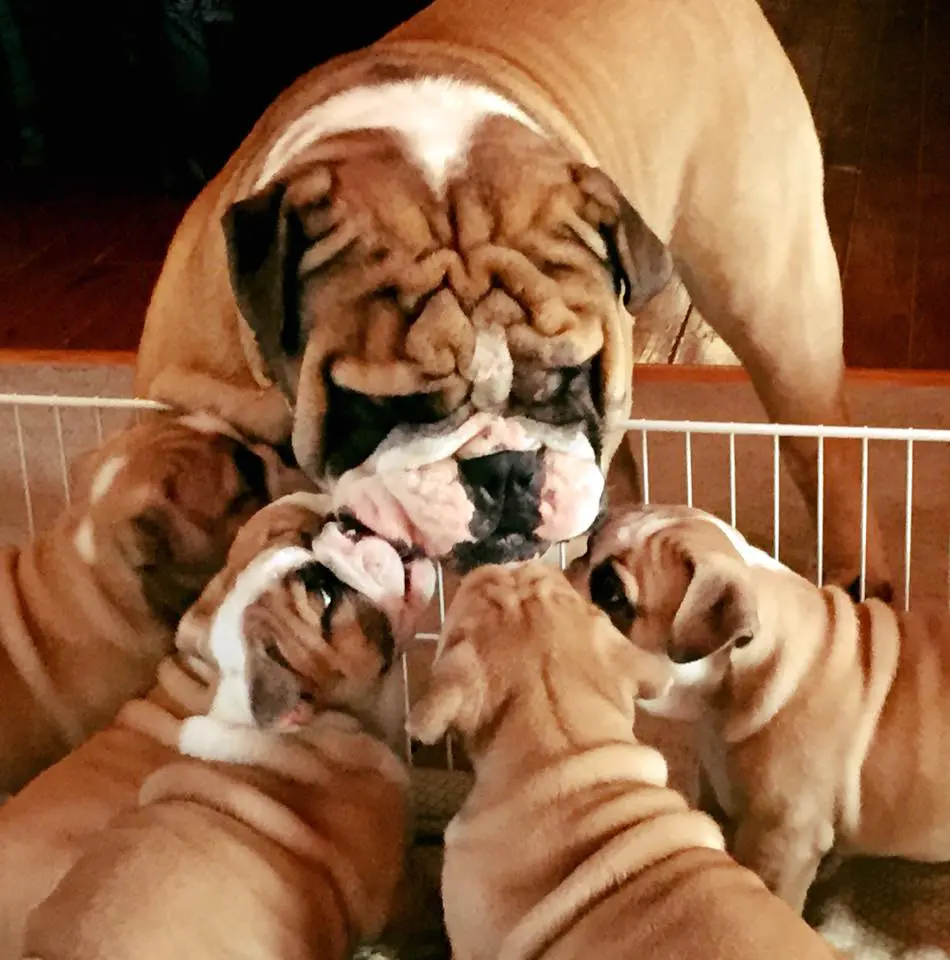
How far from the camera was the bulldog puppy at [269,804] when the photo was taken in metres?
1.05

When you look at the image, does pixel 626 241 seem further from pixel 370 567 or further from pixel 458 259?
pixel 370 567

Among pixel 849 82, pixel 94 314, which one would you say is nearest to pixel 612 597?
pixel 94 314

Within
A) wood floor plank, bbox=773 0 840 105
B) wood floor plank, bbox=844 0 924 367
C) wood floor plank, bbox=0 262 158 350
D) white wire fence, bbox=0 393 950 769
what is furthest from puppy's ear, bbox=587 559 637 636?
wood floor plank, bbox=773 0 840 105

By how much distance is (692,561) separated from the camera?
46.2 inches

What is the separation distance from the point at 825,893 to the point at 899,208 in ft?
6.07

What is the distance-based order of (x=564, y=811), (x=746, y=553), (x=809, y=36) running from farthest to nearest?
(x=809, y=36), (x=746, y=553), (x=564, y=811)

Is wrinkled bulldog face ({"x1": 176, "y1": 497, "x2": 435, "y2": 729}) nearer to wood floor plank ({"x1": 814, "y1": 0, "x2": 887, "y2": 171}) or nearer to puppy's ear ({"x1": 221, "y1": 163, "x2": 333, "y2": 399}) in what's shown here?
puppy's ear ({"x1": 221, "y1": 163, "x2": 333, "y2": 399})

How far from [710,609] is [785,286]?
0.55 m

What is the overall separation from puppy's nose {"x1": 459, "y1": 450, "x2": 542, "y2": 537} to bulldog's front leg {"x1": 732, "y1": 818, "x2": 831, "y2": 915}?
33 centimetres

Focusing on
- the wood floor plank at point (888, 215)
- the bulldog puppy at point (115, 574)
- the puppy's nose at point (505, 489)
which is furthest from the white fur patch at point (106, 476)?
the wood floor plank at point (888, 215)

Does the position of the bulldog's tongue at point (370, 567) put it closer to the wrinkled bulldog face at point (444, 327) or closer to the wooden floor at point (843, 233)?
the wrinkled bulldog face at point (444, 327)

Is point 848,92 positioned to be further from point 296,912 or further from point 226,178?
point 296,912

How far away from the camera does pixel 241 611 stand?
1159mm

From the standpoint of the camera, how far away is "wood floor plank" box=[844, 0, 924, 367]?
2.38 m
